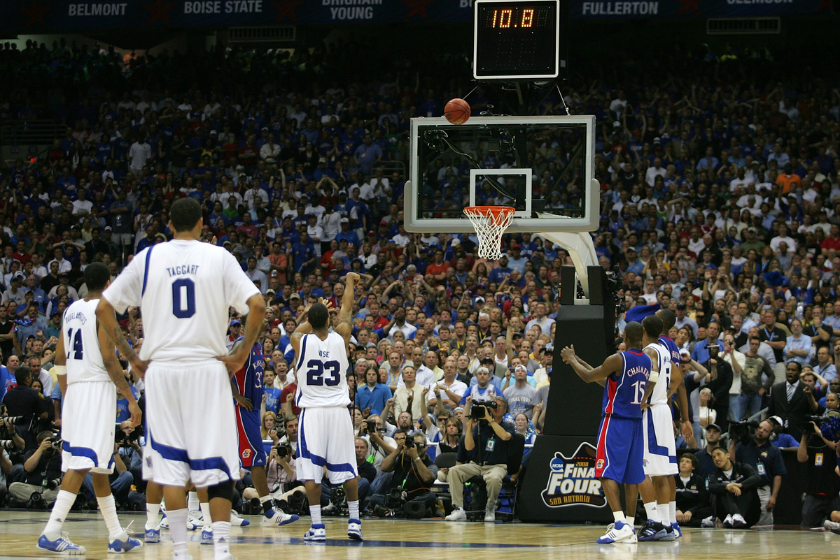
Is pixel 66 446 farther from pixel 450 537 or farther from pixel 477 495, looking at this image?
pixel 477 495

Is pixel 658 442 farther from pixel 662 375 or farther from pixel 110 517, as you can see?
pixel 110 517

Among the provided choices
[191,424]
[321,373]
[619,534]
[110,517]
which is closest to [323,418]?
[321,373]

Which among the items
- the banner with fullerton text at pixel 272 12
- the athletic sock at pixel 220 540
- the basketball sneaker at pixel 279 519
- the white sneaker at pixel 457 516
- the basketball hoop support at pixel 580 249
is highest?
the banner with fullerton text at pixel 272 12

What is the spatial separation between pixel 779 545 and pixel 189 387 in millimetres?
6534

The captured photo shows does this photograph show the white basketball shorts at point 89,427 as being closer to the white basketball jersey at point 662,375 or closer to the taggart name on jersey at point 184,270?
the taggart name on jersey at point 184,270

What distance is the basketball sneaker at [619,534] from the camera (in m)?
10.2

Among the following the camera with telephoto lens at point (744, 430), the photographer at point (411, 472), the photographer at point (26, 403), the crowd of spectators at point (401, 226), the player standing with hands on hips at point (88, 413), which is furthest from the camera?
the crowd of spectators at point (401, 226)

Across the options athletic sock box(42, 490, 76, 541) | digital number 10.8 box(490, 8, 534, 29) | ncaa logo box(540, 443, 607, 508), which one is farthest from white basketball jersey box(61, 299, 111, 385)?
ncaa logo box(540, 443, 607, 508)

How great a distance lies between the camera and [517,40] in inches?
447

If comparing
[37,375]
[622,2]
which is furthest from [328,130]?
[37,375]

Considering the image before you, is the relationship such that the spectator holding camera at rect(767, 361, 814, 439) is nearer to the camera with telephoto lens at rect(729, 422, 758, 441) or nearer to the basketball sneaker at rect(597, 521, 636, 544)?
the camera with telephoto lens at rect(729, 422, 758, 441)

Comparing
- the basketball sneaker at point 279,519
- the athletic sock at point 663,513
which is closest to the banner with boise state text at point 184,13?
the basketball sneaker at point 279,519

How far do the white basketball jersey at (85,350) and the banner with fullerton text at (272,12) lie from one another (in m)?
17.5

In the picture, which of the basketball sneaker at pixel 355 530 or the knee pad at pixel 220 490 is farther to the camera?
the basketball sneaker at pixel 355 530
